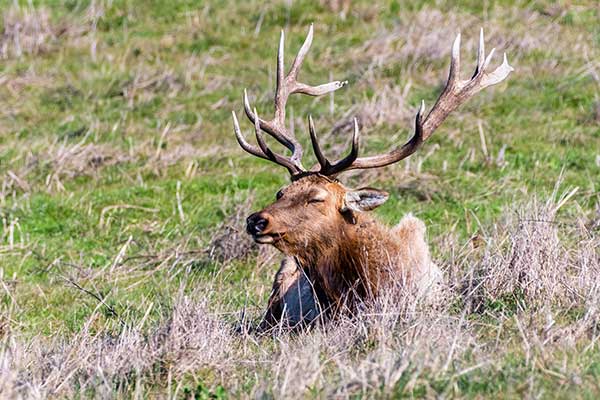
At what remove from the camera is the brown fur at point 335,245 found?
297 inches

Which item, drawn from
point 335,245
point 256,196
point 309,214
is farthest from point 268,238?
point 256,196

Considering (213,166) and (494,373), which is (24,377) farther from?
(213,166)

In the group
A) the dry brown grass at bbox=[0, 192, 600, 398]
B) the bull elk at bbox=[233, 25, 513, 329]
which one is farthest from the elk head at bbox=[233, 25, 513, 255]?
the dry brown grass at bbox=[0, 192, 600, 398]

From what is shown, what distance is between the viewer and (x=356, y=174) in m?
11.7

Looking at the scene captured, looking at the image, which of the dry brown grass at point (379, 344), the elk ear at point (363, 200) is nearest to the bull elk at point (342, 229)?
the elk ear at point (363, 200)

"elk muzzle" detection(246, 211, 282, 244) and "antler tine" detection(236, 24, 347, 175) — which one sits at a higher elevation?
"antler tine" detection(236, 24, 347, 175)

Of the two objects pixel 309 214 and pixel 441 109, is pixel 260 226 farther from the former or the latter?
pixel 441 109

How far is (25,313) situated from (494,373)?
468cm

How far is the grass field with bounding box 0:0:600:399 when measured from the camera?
579 cm

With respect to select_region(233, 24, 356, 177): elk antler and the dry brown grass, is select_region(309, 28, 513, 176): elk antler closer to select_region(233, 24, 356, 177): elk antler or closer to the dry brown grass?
select_region(233, 24, 356, 177): elk antler

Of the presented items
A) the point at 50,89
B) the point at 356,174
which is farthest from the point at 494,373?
the point at 50,89

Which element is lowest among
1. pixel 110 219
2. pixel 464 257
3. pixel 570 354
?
pixel 110 219

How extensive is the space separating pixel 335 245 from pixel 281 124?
1168mm

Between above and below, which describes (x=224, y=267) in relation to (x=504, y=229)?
below
